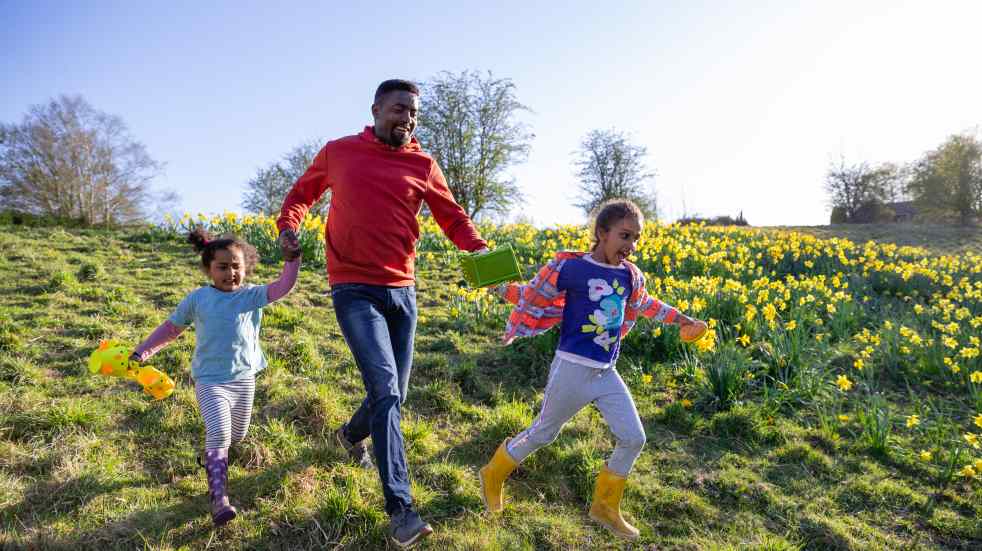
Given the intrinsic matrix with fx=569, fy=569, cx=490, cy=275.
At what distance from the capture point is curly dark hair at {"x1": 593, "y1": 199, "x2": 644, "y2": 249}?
2912mm

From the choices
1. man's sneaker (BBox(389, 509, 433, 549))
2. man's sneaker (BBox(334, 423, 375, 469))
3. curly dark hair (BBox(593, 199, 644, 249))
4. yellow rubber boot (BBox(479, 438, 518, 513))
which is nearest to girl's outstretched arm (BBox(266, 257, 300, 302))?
man's sneaker (BBox(334, 423, 375, 469))

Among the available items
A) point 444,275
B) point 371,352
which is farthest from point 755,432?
point 444,275

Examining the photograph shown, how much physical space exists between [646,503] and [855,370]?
3732 millimetres

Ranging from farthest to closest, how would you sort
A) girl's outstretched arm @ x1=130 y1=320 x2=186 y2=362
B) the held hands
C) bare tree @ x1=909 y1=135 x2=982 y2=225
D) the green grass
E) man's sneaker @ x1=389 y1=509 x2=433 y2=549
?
bare tree @ x1=909 y1=135 x2=982 y2=225
the green grass
girl's outstretched arm @ x1=130 y1=320 x2=186 y2=362
the held hands
man's sneaker @ x1=389 y1=509 x2=433 y2=549

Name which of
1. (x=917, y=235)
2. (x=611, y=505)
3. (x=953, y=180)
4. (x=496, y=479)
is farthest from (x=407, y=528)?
(x=953, y=180)

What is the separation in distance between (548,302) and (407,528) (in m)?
1.32

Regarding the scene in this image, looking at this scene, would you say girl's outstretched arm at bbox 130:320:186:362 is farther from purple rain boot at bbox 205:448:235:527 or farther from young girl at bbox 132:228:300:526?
purple rain boot at bbox 205:448:235:527

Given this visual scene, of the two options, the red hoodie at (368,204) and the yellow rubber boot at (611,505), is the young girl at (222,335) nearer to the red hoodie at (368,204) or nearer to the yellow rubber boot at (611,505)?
the red hoodie at (368,204)

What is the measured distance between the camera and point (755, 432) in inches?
172

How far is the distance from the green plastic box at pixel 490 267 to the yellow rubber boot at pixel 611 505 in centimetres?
115

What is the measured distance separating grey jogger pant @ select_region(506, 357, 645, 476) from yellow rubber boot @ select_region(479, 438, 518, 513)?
0.28m

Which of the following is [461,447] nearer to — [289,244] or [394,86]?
[289,244]

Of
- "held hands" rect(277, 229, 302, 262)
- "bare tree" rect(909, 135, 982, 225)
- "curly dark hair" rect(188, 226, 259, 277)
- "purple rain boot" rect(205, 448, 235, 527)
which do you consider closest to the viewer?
"purple rain boot" rect(205, 448, 235, 527)

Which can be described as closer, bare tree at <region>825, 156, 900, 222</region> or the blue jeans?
the blue jeans
